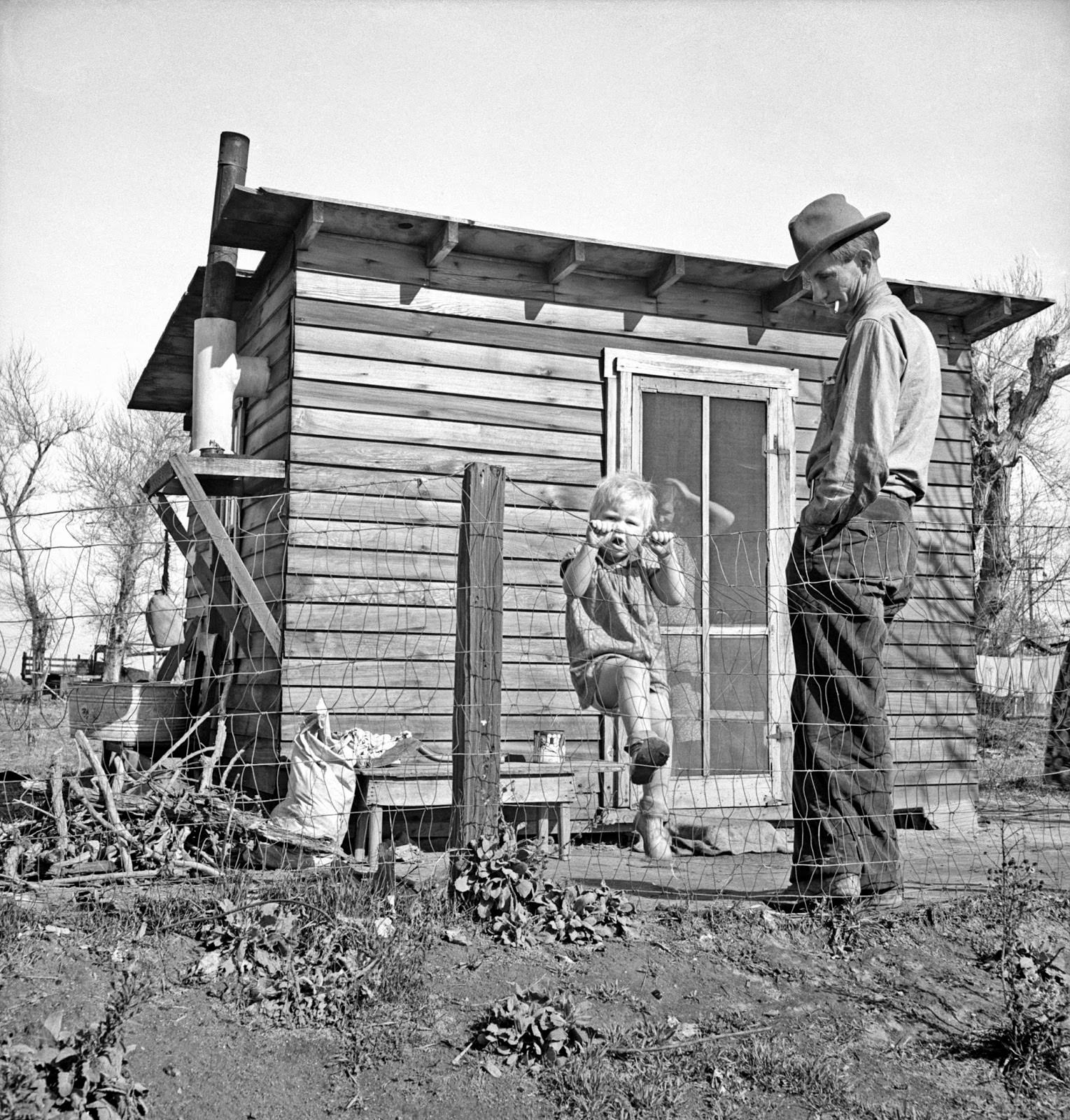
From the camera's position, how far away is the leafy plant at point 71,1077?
2.37 metres

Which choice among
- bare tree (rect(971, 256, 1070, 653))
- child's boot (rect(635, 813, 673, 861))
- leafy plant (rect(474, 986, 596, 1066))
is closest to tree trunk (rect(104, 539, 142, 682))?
leafy plant (rect(474, 986, 596, 1066))

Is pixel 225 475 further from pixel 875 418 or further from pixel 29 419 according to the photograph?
pixel 29 419

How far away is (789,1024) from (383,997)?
120cm

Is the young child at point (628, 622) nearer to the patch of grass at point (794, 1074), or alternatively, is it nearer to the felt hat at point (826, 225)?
the felt hat at point (826, 225)

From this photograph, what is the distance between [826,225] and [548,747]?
9.32ft

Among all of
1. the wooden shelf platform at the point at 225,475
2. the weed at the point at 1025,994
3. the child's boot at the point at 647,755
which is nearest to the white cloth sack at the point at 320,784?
the child's boot at the point at 647,755

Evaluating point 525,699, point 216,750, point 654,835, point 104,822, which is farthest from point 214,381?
point 654,835

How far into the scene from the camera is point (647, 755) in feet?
15.4

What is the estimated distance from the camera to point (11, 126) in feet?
18.0

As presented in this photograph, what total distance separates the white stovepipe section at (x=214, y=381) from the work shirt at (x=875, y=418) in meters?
Result: 3.80

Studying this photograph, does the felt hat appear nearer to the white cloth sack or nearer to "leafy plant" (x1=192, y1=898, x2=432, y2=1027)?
"leafy plant" (x1=192, y1=898, x2=432, y2=1027)

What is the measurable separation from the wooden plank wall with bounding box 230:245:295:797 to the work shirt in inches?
113

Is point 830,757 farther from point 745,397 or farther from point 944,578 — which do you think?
point 944,578

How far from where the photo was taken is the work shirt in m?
3.78
